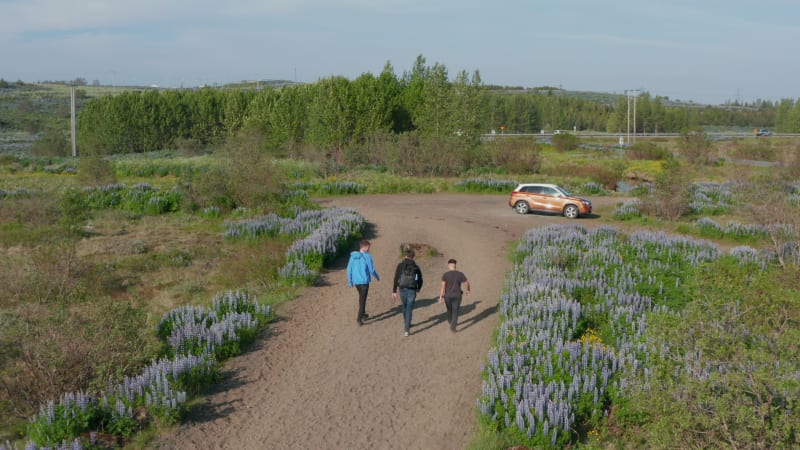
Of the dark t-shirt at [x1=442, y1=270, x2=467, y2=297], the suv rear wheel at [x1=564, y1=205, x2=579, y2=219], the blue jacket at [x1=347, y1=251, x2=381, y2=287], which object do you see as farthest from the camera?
the suv rear wheel at [x1=564, y1=205, x2=579, y2=219]

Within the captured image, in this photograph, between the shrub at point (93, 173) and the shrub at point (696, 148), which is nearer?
the shrub at point (93, 173)

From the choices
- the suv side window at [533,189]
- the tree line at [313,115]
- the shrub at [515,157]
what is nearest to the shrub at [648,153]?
the tree line at [313,115]

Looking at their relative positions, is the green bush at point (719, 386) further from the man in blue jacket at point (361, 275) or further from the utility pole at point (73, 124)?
the utility pole at point (73, 124)

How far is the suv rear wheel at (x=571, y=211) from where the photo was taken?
28000 mm

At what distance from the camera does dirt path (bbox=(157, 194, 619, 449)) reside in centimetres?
934

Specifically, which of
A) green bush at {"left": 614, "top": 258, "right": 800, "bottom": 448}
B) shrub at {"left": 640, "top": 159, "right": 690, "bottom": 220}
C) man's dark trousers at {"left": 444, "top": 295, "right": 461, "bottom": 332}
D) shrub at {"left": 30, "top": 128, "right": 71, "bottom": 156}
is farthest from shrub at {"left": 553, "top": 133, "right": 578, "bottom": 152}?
green bush at {"left": 614, "top": 258, "right": 800, "bottom": 448}

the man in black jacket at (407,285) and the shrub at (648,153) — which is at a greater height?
the shrub at (648,153)

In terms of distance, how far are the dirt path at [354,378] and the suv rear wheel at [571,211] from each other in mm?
10323

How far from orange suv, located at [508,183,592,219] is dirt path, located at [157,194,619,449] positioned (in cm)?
1041

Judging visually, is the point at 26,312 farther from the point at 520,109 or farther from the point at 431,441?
the point at 520,109

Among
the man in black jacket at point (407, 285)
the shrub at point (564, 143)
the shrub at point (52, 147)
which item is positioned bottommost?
the man in black jacket at point (407, 285)

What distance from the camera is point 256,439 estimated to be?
9.17 metres

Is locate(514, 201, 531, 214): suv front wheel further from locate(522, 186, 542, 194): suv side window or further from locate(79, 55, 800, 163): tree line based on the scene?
locate(79, 55, 800, 163): tree line

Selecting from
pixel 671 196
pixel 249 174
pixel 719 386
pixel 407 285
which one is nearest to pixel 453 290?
pixel 407 285
